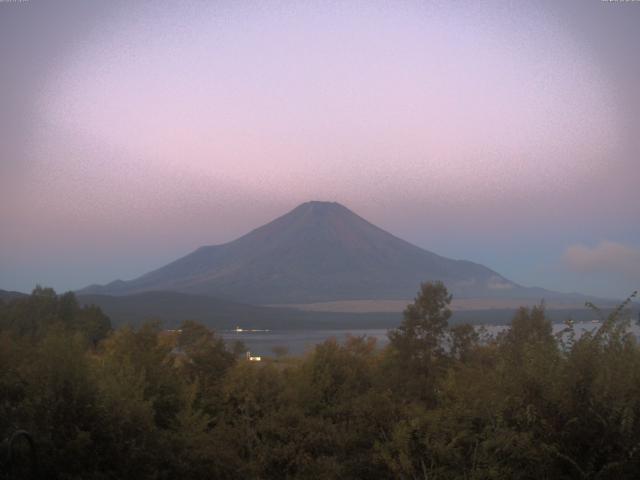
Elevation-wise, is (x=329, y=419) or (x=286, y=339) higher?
(x=329, y=419)

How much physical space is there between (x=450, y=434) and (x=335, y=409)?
5.69 metres

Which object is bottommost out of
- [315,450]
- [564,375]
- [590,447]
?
[315,450]

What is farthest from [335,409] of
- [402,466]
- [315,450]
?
[402,466]

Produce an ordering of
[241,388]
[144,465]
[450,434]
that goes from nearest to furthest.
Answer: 1. [144,465]
2. [450,434]
3. [241,388]

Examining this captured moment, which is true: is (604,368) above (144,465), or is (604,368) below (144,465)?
above

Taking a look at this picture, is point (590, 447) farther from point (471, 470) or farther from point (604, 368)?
point (471, 470)

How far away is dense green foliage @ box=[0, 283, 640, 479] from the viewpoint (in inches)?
305

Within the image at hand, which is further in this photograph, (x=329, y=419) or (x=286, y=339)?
(x=286, y=339)

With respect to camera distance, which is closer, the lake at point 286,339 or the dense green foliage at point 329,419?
the dense green foliage at point 329,419

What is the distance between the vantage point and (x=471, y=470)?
8617 millimetres

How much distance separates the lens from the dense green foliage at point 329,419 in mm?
7734

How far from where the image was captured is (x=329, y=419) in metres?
14.4

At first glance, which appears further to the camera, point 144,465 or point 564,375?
point 144,465

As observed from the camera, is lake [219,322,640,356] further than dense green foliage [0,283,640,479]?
Yes
